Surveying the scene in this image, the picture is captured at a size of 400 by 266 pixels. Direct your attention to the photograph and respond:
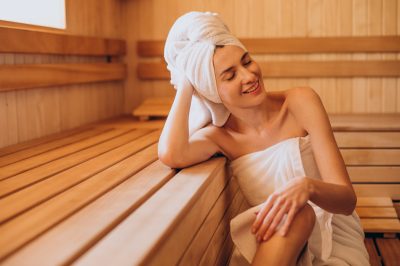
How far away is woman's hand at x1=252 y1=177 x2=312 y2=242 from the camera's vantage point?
1.63 meters

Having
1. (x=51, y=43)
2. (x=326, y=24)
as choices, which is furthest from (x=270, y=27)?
(x=51, y=43)

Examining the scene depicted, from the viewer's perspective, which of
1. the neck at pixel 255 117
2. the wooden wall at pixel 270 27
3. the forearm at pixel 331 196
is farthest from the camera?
the wooden wall at pixel 270 27

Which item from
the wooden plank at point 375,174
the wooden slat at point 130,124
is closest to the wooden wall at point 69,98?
the wooden slat at point 130,124

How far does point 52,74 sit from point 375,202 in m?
2.23

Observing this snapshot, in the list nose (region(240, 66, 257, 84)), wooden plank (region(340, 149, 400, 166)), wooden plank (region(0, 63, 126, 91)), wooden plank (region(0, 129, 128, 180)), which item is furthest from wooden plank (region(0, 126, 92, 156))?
wooden plank (region(340, 149, 400, 166))

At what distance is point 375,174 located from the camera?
3.60 metres

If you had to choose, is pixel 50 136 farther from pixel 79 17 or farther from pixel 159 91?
pixel 159 91

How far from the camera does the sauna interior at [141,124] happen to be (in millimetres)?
1384

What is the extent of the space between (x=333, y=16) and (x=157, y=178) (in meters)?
2.78

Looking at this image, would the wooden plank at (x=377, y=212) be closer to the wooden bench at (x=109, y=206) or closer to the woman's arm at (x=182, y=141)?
the wooden bench at (x=109, y=206)

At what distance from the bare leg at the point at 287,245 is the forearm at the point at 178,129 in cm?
59

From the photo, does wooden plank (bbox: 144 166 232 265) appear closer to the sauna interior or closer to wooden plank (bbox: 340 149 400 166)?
the sauna interior

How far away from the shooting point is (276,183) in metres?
2.17

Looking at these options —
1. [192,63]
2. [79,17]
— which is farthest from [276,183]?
[79,17]
